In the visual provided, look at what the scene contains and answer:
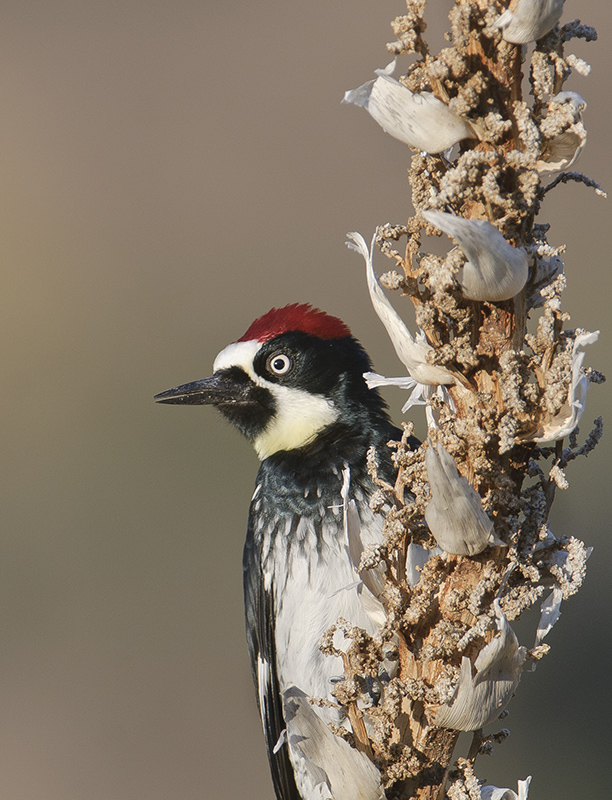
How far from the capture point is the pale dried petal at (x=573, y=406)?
0.91 m

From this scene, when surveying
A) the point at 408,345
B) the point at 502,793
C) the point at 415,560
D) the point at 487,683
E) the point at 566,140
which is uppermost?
the point at 566,140

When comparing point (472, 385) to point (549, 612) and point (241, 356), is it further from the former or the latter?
point (241, 356)

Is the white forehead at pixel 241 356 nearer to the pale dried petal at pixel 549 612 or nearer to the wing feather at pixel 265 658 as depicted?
the wing feather at pixel 265 658

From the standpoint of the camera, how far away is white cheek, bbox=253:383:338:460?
2332 mm

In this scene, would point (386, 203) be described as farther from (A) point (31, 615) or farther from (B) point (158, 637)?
(A) point (31, 615)

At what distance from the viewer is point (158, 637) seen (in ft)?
16.5

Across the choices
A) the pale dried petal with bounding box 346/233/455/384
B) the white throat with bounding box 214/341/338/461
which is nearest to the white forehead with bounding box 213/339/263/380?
the white throat with bounding box 214/341/338/461

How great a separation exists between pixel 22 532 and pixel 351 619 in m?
3.90

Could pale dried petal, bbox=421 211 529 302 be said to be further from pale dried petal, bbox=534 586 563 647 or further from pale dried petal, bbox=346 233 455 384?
pale dried petal, bbox=534 586 563 647

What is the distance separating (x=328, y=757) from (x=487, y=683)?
215 millimetres

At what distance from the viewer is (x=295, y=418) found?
237 cm

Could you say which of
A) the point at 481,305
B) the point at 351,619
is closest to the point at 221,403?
the point at 351,619

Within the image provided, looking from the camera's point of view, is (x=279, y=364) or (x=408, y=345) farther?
(x=279, y=364)

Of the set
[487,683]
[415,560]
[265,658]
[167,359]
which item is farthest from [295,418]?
[167,359]
